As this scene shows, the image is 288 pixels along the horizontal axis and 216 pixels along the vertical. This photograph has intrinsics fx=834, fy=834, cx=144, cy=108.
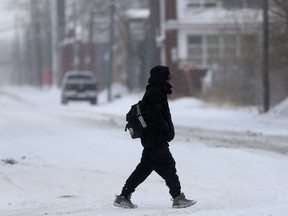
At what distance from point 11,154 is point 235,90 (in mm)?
20224

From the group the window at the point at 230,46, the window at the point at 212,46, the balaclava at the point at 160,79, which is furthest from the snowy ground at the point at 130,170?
the window at the point at 212,46

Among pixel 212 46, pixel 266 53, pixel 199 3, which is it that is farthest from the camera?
pixel 212 46

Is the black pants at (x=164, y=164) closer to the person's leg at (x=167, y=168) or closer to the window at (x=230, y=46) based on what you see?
the person's leg at (x=167, y=168)

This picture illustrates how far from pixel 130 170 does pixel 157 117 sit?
4201mm

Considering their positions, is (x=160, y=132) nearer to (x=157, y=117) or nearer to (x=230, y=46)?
(x=157, y=117)

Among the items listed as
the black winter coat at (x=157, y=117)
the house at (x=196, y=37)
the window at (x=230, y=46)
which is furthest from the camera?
the house at (x=196, y=37)

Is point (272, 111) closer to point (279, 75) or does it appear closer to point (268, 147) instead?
point (279, 75)

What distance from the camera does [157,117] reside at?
8.93m

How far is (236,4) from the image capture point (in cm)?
3800

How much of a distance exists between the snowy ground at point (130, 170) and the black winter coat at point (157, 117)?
771 mm

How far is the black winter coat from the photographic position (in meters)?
8.94

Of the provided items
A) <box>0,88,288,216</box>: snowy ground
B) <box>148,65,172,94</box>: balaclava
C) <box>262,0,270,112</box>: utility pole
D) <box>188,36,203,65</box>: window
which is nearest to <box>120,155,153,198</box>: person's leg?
<box>0,88,288,216</box>: snowy ground

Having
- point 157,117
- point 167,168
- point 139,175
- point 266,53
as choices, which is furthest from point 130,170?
point 266,53

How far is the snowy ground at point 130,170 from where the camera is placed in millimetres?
9367
